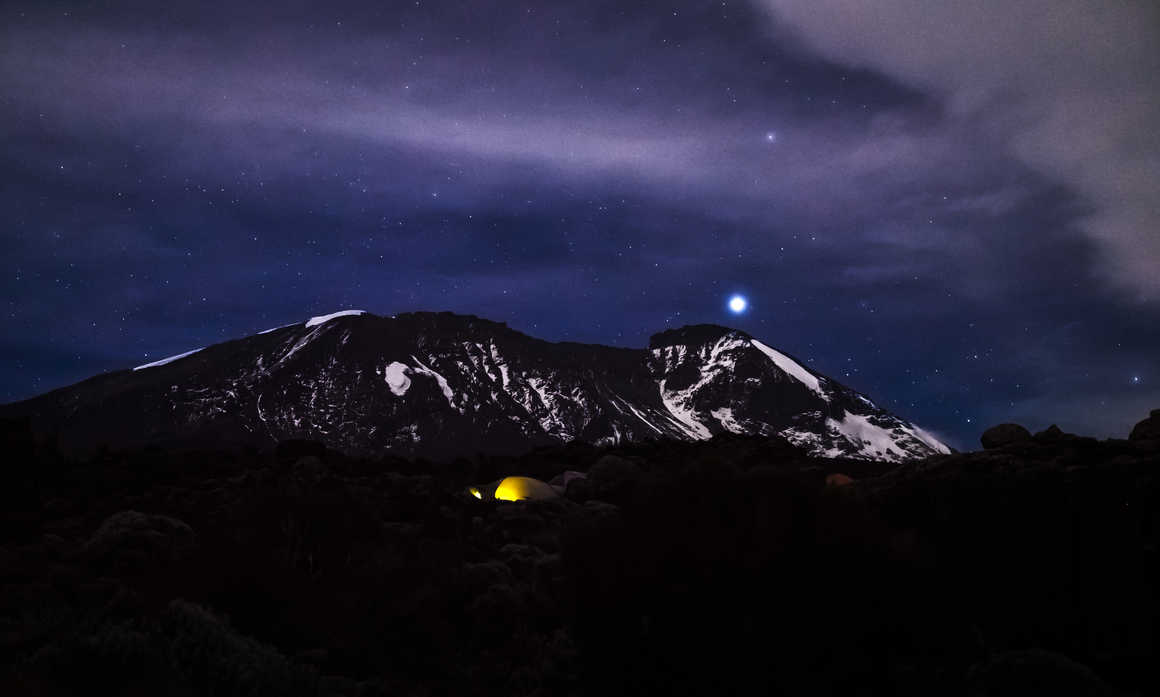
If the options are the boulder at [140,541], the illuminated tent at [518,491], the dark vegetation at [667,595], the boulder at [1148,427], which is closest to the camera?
the dark vegetation at [667,595]

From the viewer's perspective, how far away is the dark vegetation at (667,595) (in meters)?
7.48

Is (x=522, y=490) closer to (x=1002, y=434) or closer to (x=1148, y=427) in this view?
(x=1002, y=434)

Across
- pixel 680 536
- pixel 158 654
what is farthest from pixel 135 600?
pixel 680 536

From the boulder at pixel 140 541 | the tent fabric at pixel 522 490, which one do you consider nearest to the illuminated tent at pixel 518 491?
the tent fabric at pixel 522 490

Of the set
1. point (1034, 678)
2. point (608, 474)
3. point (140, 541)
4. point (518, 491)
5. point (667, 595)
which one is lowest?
point (518, 491)

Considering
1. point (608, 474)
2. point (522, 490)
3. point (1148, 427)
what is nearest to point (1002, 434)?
point (1148, 427)

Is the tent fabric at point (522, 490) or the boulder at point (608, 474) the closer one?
the boulder at point (608, 474)

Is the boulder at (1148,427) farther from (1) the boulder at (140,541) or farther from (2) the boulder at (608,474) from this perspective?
(1) the boulder at (140,541)

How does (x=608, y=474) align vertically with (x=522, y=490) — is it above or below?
above

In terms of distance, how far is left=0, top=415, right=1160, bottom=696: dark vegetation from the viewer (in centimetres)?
748

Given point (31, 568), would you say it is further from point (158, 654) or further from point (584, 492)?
point (584, 492)

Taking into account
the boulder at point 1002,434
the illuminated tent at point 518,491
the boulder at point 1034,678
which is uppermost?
the boulder at point 1002,434

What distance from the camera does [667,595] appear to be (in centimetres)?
765

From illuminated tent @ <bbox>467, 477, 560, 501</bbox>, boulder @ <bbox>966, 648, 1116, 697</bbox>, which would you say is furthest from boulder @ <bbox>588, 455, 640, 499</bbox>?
boulder @ <bbox>966, 648, 1116, 697</bbox>
